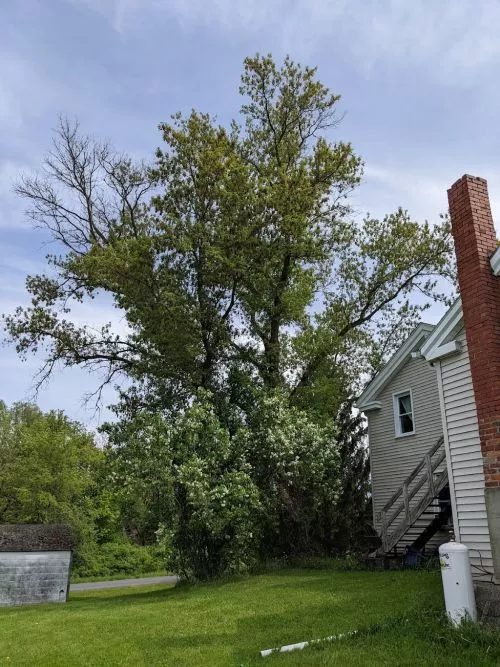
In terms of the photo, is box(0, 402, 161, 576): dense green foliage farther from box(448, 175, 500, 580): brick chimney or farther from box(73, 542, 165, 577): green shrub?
box(448, 175, 500, 580): brick chimney

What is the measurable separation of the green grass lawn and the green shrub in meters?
20.8

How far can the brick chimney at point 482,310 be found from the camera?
26.7 ft

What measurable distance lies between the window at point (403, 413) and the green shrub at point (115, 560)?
63.6ft

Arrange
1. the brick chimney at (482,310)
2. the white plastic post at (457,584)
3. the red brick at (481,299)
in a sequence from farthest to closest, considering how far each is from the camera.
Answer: the red brick at (481,299) < the brick chimney at (482,310) < the white plastic post at (457,584)

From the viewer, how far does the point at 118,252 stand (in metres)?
19.0

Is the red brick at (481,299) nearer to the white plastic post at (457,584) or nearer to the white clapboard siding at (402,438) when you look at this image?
the white plastic post at (457,584)

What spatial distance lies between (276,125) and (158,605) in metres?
16.6

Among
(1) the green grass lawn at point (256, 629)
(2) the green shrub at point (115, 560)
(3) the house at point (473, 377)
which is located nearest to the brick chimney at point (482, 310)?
(3) the house at point (473, 377)

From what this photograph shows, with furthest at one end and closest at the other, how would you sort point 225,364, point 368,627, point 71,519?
1. point 71,519
2. point 225,364
3. point 368,627

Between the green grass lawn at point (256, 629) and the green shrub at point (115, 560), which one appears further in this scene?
the green shrub at point (115, 560)

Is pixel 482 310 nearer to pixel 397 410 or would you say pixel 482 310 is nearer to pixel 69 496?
pixel 397 410

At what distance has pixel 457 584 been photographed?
25.5 ft

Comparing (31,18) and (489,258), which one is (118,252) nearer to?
(31,18)

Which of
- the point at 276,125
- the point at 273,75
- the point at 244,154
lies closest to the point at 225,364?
the point at 244,154
